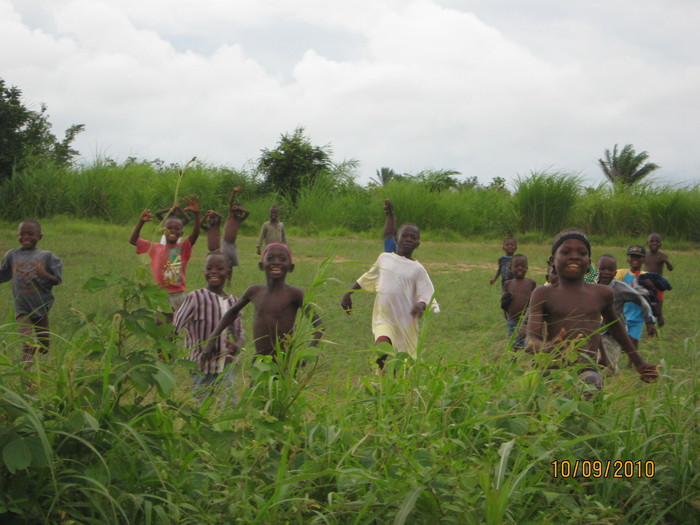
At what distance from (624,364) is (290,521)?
5.07m

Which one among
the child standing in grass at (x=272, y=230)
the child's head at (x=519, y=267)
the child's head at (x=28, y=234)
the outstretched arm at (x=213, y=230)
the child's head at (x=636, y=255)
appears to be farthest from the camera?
the child standing in grass at (x=272, y=230)

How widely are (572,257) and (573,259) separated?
0.01m

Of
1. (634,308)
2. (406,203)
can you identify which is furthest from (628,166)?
(634,308)

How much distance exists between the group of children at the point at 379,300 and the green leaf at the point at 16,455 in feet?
3.32

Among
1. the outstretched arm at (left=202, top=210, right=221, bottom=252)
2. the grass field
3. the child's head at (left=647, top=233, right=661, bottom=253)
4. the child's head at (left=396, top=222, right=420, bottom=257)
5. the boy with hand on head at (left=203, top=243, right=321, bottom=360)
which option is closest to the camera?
the grass field

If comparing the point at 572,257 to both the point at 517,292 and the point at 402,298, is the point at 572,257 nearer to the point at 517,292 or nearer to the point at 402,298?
the point at 402,298

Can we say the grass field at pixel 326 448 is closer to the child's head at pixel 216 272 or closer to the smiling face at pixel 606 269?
the child's head at pixel 216 272

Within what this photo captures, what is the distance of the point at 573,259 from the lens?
13.7 feet

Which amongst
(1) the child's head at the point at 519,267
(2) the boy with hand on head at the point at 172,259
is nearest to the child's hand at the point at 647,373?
(1) the child's head at the point at 519,267

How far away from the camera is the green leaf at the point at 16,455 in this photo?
2139 millimetres

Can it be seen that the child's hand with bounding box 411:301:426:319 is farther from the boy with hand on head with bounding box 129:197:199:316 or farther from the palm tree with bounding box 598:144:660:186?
the palm tree with bounding box 598:144:660:186
